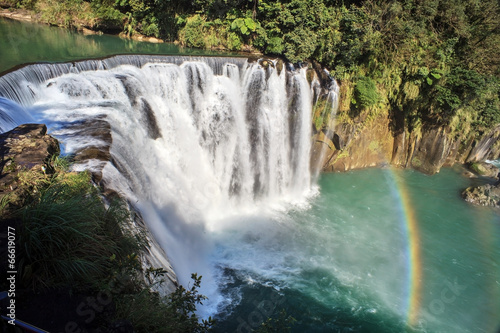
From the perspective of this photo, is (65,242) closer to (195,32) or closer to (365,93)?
(365,93)

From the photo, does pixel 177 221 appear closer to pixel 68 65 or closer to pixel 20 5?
pixel 68 65

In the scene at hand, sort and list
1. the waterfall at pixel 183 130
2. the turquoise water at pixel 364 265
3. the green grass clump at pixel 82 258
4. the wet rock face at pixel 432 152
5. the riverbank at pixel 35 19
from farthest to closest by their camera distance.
Result: the riverbank at pixel 35 19 → the wet rock face at pixel 432 152 → the turquoise water at pixel 364 265 → the waterfall at pixel 183 130 → the green grass clump at pixel 82 258

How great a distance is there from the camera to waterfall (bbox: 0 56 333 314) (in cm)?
754

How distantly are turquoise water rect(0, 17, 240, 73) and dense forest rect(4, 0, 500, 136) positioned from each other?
3422 millimetres

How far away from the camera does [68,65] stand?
9148 millimetres

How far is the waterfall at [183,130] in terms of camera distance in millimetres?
7539

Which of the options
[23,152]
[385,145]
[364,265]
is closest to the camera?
[23,152]

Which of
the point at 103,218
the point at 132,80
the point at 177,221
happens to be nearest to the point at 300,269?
the point at 177,221

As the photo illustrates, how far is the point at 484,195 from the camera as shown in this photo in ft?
44.4

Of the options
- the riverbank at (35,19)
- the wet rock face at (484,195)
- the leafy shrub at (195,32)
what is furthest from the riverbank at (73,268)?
the riverbank at (35,19)

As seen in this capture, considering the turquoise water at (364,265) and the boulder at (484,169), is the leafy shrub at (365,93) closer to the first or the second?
the turquoise water at (364,265)

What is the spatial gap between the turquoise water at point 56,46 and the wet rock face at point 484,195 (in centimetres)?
1305

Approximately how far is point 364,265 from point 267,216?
3.68 metres

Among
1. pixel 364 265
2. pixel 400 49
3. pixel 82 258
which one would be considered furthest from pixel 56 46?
pixel 364 265
